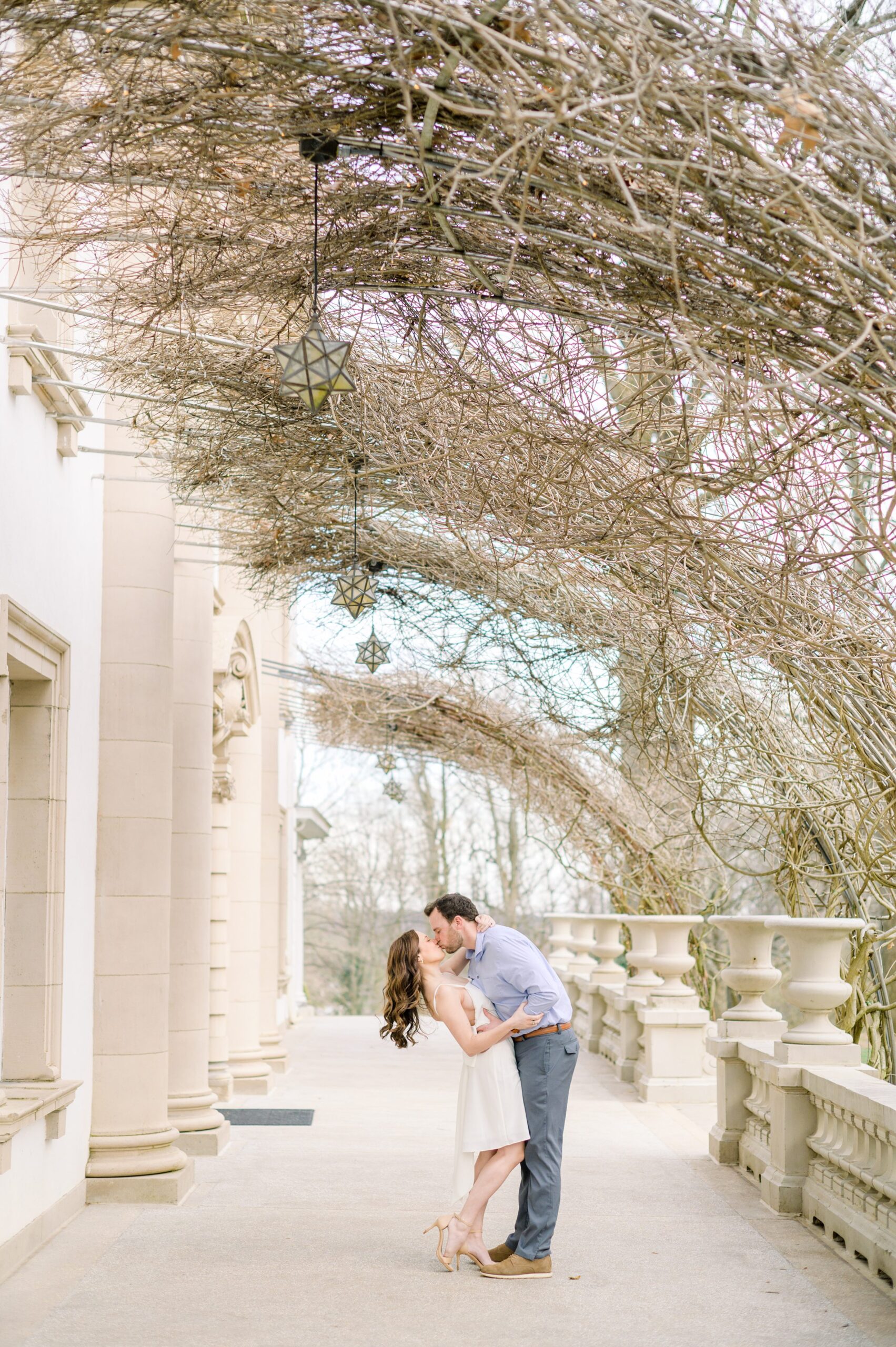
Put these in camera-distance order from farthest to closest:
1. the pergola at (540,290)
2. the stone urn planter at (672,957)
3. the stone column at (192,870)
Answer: the stone urn planter at (672,957)
the stone column at (192,870)
the pergola at (540,290)

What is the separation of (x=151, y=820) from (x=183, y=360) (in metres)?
2.77

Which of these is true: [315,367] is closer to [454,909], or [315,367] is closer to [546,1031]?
[454,909]

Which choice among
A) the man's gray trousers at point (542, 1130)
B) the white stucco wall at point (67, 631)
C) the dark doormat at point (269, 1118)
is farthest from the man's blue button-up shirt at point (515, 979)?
the dark doormat at point (269, 1118)

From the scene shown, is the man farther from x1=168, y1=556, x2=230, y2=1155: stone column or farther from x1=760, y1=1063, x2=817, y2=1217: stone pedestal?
x1=168, y1=556, x2=230, y2=1155: stone column

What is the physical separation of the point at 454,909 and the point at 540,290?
8.97 ft

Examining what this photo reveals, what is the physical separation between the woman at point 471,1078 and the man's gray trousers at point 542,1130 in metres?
0.06

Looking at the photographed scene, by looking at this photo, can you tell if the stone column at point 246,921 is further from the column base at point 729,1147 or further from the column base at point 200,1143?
the column base at point 729,1147

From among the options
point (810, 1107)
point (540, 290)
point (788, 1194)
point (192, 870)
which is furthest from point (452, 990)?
point (192, 870)

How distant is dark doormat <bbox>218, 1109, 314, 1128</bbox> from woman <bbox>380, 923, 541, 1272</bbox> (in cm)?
461

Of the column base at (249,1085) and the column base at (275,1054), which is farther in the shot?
the column base at (275,1054)

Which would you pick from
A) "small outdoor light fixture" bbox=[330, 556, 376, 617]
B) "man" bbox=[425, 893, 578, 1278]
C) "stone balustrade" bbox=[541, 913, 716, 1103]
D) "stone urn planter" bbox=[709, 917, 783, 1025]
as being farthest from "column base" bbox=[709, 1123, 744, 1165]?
"small outdoor light fixture" bbox=[330, 556, 376, 617]

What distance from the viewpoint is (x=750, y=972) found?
29.8 feet

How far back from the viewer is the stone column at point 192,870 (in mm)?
9148

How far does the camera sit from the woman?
5988 millimetres
